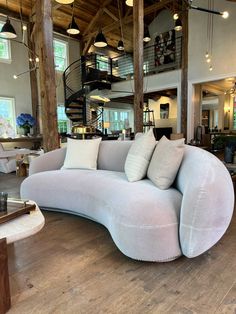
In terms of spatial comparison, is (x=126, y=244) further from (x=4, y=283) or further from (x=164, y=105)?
(x=164, y=105)

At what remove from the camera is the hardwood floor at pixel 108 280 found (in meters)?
1.29

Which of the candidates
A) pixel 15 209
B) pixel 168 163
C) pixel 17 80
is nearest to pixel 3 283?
pixel 15 209

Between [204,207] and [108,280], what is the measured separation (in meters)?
0.79

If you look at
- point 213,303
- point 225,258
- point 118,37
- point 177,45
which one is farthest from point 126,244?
point 118,37

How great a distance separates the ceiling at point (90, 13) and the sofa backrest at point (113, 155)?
20.8ft

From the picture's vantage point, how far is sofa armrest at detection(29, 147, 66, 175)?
10.3 feet

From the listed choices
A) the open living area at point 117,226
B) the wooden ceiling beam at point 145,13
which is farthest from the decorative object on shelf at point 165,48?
the open living area at point 117,226

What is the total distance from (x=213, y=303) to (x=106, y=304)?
0.60m

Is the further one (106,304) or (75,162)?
(75,162)

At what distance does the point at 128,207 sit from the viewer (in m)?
1.73

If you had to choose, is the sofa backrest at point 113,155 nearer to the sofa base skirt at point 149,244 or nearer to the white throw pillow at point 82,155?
the white throw pillow at point 82,155

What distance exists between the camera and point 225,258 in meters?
1.78

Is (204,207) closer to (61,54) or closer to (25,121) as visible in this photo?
(25,121)

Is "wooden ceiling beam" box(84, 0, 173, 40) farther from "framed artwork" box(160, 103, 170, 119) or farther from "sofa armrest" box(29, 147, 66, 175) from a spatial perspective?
"sofa armrest" box(29, 147, 66, 175)
